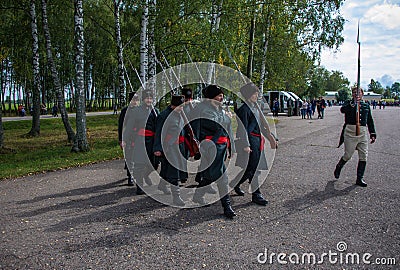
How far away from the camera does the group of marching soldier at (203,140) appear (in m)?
6.02

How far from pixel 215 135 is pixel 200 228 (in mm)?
1493

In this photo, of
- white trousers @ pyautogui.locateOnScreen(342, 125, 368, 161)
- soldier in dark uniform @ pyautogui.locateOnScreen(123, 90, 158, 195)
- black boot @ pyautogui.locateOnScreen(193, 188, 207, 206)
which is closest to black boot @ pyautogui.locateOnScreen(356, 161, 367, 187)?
white trousers @ pyautogui.locateOnScreen(342, 125, 368, 161)

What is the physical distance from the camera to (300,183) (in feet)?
25.7

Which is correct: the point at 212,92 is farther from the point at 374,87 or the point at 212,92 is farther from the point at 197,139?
the point at 374,87

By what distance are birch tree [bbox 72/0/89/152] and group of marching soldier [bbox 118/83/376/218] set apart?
5826 millimetres

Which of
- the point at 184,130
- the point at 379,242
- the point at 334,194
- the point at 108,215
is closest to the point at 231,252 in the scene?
the point at 379,242

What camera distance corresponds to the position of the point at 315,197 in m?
6.76

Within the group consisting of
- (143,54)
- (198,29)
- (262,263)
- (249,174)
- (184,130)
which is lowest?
(262,263)

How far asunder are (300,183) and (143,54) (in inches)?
363

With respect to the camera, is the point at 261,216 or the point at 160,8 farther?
the point at 160,8

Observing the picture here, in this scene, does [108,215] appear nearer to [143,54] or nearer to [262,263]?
[262,263]

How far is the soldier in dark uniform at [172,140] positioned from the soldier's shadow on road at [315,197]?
6.18 feet

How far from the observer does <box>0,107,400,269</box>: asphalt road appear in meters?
4.29

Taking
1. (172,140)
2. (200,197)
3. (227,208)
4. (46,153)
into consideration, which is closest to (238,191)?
(200,197)
